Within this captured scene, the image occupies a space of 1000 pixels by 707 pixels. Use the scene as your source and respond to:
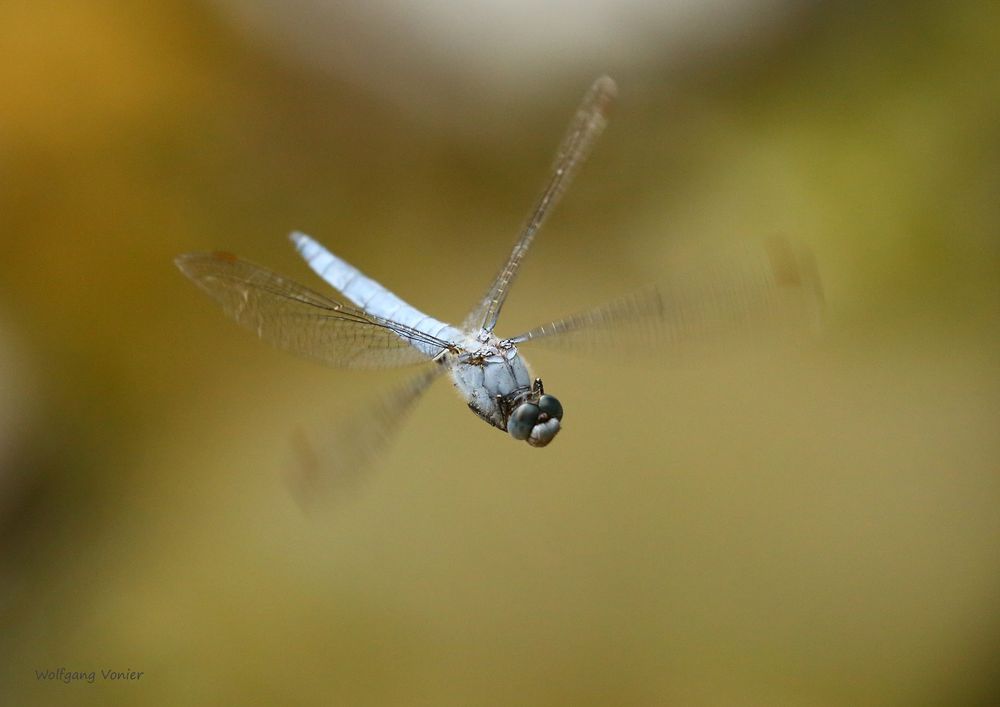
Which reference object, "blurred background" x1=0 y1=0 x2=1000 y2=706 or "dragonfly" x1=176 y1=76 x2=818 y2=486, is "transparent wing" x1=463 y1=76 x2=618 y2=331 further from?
"blurred background" x1=0 y1=0 x2=1000 y2=706

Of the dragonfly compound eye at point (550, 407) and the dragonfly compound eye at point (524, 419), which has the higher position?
the dragonfly compound eye at point (550, 407)

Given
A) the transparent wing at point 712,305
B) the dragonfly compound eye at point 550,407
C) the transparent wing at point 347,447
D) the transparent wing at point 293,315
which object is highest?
the transparent wing at point 712,305

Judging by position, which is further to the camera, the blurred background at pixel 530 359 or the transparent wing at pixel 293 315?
the blurred background at pixel 530 359

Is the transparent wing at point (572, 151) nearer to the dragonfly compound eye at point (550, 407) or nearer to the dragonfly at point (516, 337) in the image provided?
the dragonfly at point (516, 337)

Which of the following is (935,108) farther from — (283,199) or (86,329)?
(86,329)

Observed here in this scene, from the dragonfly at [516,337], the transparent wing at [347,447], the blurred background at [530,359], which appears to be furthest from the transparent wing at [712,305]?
the blurred background at [530,359]

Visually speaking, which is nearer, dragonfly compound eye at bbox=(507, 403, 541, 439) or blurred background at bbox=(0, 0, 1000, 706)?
dragonfly compound eye at bbox=(507, 403, 541, 439)

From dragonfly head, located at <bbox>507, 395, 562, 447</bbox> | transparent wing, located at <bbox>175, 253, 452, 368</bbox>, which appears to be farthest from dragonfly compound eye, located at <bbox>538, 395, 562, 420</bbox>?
transparent wing, located at <bbox>175, 253, 452, 368</bbox>
